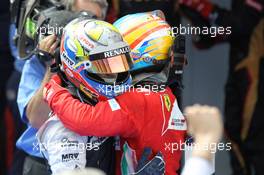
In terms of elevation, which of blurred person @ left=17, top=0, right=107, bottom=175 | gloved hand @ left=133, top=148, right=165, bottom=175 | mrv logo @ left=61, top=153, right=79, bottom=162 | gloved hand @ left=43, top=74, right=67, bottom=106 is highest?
gloved hand @ left=43, top=74, right=67, bottom=106

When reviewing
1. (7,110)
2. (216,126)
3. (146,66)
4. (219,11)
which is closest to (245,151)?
(219,11)

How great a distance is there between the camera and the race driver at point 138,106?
2125 mm

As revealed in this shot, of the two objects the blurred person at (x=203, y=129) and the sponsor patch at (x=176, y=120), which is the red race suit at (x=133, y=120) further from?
the blurred person at (x=203, y=129)

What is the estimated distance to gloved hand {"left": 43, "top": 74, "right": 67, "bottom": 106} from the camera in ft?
7.28

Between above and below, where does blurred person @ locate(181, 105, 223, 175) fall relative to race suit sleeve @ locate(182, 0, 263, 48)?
above

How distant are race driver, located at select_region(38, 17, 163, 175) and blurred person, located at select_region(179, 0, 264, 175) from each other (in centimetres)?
184

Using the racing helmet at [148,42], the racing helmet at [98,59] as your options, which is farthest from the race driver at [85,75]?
the racing helmet at [148,42]

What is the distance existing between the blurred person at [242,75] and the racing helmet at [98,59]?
6.04 ft

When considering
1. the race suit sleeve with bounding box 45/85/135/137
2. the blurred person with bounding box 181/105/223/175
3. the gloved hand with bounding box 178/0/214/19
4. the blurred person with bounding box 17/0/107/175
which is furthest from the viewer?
the gloved hand with bounding box 178/0/214/19

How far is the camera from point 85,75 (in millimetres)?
2176

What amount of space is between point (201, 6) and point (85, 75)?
2.03m

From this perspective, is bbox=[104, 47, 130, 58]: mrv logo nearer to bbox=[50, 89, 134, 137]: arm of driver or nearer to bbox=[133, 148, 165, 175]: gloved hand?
bbox=[50, 89, 134, 137]: arm of driver

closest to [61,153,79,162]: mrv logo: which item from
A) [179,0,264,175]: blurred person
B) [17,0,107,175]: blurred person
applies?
[17,0,107,175]: blurred person

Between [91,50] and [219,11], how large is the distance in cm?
201
